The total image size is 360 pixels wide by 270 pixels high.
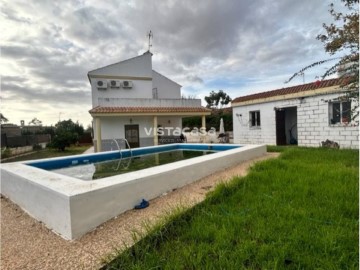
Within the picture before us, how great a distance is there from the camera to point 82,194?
12.4ft

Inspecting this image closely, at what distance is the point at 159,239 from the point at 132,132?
1767cm

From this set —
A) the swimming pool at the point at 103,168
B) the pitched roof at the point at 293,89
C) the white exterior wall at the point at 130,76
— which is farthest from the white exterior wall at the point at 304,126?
the swimming pool at the point at 103,168

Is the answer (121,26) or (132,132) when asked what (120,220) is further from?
(132,132)

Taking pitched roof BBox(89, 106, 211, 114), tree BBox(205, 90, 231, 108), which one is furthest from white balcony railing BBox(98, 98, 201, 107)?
tree BBox(205, 90, 231, 108)

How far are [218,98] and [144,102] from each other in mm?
32250

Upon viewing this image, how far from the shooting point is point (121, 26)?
12.4 meters

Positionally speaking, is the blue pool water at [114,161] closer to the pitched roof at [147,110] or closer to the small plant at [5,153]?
the pitched roof at [147,110]

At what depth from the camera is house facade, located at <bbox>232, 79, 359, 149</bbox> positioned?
12.8m

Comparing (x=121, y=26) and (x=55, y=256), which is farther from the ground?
(x=121, y=26)

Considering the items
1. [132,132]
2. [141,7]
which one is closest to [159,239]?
[141,7]

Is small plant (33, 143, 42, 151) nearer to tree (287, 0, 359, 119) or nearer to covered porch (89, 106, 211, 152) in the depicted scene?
covered porch (89, 106, 211, 152)

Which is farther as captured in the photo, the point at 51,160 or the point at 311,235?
the point at 51,160

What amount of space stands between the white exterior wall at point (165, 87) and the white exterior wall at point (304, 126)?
887cm

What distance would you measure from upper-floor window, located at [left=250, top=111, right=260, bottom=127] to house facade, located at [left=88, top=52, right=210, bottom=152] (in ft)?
13.2
